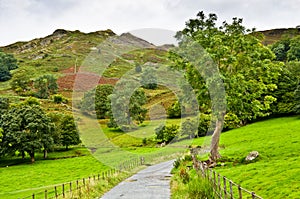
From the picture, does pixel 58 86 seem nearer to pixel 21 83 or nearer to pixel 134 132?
pixel 21 83

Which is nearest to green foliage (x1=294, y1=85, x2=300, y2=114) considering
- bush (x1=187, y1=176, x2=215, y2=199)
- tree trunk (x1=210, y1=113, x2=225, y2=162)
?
tree trunk (x1=210, y1=113, x2=225, y2=162)

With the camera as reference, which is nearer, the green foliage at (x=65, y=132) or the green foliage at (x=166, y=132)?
the green foliage at (x=166, y=132)

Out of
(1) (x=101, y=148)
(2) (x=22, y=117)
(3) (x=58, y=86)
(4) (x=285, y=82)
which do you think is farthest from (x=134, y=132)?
(3) (x=58, y=86)

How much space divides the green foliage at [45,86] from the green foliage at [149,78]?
4313 cm

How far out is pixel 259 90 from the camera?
117 ft

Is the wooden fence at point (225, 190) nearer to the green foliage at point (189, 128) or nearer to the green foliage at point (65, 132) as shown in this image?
the green foliage at point (189, 128)

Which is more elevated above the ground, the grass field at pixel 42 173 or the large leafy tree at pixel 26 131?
the large leafy tree at pixel 26 131

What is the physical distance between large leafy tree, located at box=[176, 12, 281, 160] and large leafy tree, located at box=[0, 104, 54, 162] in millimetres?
47040

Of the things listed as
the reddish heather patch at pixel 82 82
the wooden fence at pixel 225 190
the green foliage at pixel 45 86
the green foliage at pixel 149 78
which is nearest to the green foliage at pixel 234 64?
the wooden fence at pixel 225 190

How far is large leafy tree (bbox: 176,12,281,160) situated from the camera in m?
33.9

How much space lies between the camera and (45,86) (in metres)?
162

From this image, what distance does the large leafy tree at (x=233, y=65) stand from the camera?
111ft

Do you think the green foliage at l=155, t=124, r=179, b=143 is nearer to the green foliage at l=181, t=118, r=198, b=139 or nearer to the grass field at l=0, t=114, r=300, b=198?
the green foliage at l=181, t=118, r=198, b=139

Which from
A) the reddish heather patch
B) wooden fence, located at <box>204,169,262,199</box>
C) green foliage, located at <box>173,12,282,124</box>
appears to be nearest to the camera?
wooden fence, located at <box>204,169,262,199</box>
